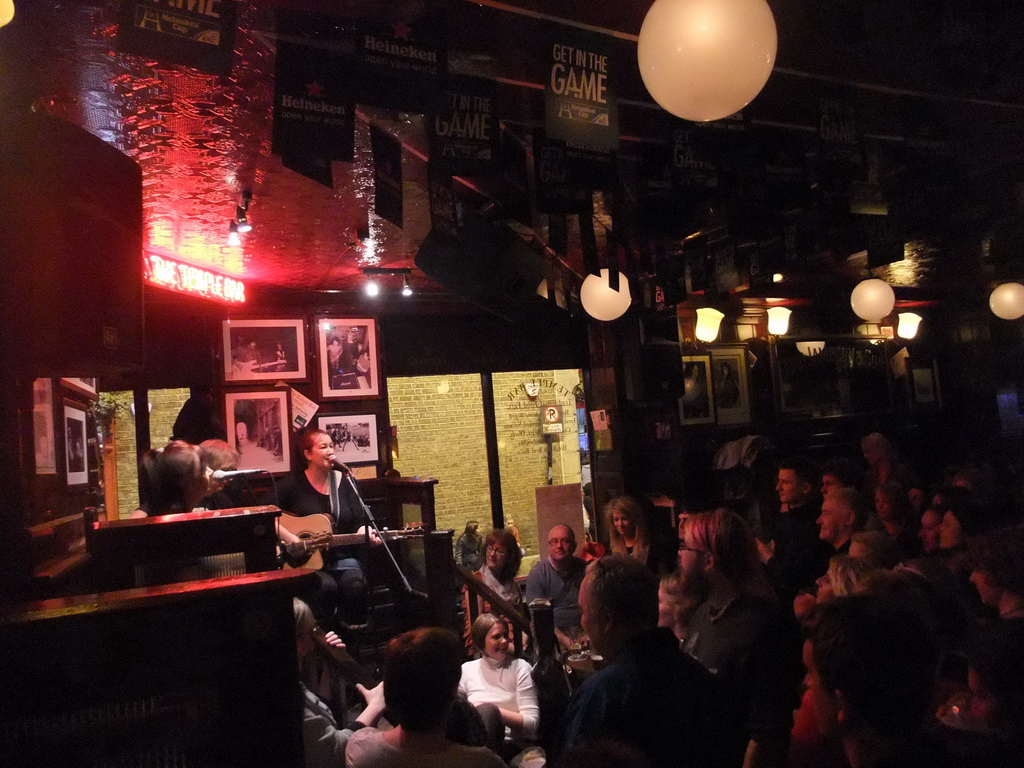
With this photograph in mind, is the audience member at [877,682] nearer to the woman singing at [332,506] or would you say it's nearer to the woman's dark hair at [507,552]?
the woman's dark hair at [507,552]

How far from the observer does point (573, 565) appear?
5309 mm

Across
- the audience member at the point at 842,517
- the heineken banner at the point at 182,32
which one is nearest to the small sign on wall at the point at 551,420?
the audience member at the point at 842,517

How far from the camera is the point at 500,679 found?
12.7 ft

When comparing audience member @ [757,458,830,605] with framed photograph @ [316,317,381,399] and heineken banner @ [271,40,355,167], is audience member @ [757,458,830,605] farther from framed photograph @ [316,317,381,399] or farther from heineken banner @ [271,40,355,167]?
framed photograph @ [316,317,381,399]

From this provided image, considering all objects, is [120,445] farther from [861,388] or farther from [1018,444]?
[1018,444]

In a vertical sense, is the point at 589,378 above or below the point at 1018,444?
above

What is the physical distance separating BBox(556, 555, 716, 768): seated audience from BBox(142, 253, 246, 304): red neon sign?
4.14 m

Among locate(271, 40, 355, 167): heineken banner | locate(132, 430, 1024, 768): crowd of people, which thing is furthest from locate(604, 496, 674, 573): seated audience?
locate(271, 40, 355, 167): heineken banner

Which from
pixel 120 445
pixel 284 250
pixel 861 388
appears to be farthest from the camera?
pixel 861 388

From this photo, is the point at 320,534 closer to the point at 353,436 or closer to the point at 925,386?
the point at 353,436

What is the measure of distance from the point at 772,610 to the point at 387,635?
3828mm

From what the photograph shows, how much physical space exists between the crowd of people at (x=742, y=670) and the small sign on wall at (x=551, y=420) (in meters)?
4.68

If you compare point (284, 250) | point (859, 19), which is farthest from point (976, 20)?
point (284, 250)

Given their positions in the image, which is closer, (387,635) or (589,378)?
(387,635)
